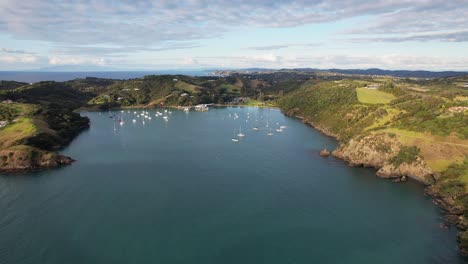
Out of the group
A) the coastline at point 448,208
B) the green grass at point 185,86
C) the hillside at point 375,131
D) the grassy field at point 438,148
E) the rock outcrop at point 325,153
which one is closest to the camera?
the coastline at point 448,208

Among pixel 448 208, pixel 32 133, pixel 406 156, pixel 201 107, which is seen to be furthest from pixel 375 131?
pixel 201 107

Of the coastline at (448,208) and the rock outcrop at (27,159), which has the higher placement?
Answer: the rock outcrop at (27,159)

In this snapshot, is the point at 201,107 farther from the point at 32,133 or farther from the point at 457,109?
the point at 457,109

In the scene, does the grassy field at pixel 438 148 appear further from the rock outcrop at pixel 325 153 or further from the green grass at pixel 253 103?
the green grass at pixel 253 103

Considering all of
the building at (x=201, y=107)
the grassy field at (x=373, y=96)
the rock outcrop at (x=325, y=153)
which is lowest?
the rock outcrop at (x=325, y=153)

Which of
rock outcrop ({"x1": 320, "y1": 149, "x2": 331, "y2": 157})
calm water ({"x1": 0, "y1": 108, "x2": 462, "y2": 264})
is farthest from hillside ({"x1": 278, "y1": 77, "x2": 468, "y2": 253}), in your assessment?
calm water ({"x1": 0, "y1": 108, "x2": 462, "y2": 264})

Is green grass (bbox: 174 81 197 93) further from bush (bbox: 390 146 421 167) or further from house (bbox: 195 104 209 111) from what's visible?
bush (bbox: 390 146 421 167)

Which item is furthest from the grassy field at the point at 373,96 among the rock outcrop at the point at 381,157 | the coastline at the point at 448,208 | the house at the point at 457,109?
the coastline at the point at 448,208
